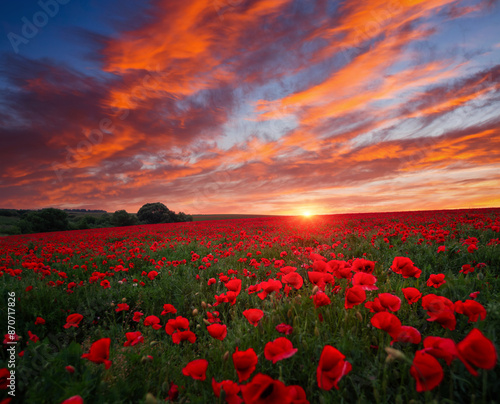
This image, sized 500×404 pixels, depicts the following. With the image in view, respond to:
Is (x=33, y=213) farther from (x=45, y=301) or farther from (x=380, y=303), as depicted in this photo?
(x=380, y=303)

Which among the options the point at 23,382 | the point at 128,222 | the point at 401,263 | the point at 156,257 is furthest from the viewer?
the point at 128,222

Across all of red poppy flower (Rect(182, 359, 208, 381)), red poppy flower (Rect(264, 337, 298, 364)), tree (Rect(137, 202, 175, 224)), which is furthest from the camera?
tree (Rect(137, 202, 175, 224))

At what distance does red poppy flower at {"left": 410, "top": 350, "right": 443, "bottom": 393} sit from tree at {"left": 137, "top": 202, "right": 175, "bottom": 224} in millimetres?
41205

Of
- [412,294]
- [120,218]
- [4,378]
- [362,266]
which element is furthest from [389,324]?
[120,218]

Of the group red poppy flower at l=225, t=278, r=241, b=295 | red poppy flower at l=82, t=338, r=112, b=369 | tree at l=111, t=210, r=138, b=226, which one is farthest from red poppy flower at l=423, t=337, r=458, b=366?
tree at l=111, t=210, r=138, b=226

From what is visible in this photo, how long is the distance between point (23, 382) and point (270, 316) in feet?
6.12

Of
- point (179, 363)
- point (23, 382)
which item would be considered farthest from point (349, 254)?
point (23, 382)

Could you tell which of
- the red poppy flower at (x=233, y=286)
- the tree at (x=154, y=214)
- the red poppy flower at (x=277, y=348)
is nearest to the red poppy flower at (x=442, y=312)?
the red poppy flower at (x=277, y=348)

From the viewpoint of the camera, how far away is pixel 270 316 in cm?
242

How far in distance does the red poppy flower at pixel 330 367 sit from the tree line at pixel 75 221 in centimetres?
3439

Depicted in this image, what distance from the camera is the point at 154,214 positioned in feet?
131

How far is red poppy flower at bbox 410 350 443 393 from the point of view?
3.81ft

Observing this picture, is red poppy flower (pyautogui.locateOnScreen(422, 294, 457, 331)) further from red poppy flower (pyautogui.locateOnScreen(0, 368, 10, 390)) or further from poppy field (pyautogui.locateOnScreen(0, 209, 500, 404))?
red poppy flower (pyautogui.locateOnScreen(0, 368, 10, 390))

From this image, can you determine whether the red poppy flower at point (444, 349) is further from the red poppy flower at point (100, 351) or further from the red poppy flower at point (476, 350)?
the red poppy flower at point (100, 351)
